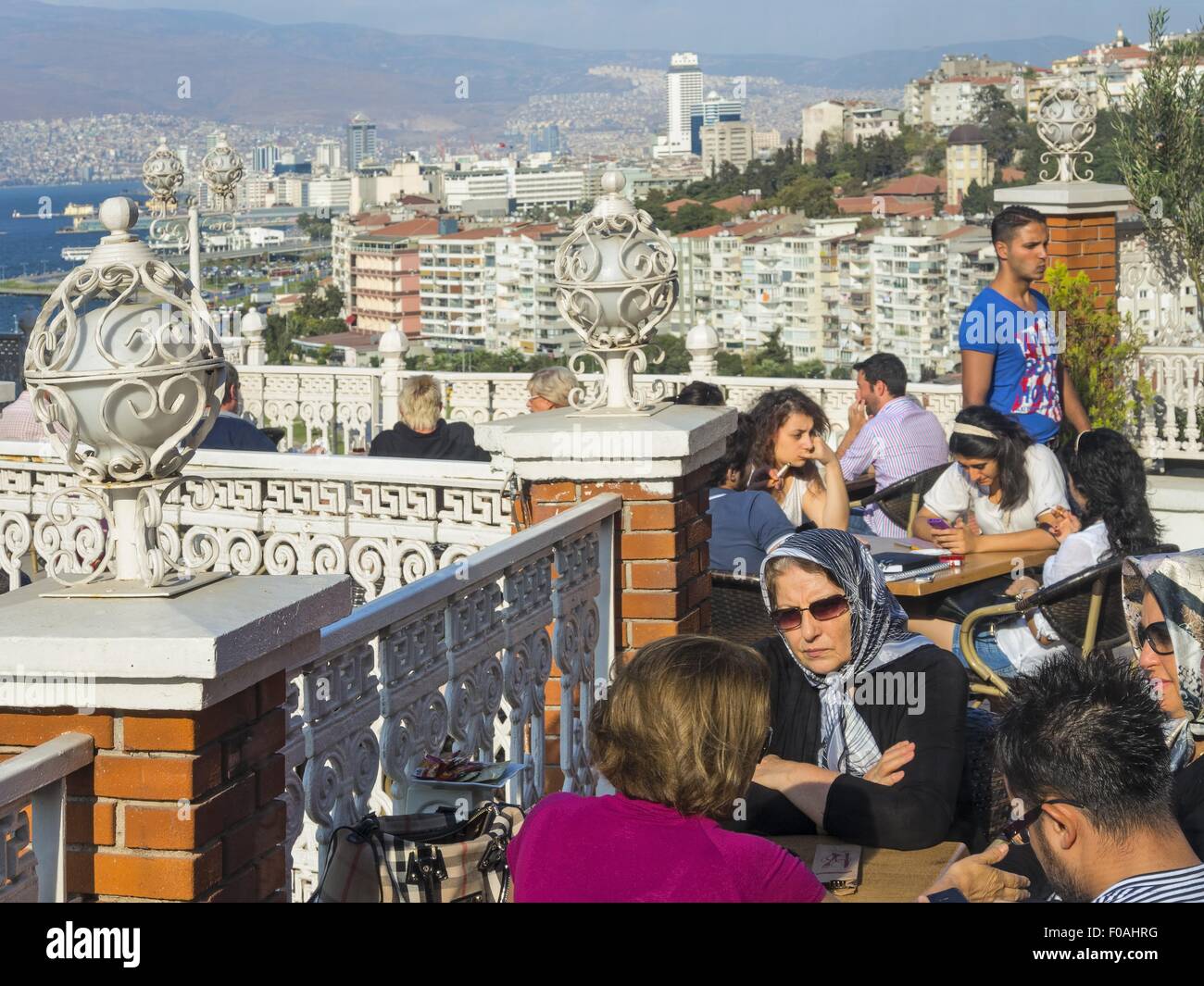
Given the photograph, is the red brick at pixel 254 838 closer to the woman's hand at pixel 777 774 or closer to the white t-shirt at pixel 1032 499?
the woman's hand at pixel 777 774

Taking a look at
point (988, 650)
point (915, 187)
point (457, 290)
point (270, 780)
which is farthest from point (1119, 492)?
point (915, 187)

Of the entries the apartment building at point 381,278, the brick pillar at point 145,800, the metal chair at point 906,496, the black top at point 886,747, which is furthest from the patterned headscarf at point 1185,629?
the apartment building at point 381,278

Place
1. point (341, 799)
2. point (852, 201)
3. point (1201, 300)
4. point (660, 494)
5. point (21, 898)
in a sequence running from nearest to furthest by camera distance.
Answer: point (21, 898) < point (341, 799) < point (660, 494) < point (1201, 300) < point (852, 201)

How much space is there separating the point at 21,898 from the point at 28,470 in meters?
5.84

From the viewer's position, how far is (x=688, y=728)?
99.2 inches

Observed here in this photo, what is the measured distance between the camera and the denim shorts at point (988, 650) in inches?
224

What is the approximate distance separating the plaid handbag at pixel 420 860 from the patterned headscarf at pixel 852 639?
1.14m

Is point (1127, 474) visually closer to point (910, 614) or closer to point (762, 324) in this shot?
point (910, 614)

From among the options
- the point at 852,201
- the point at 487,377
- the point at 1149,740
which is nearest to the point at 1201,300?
the point at 487,377

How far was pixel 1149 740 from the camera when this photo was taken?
248 cm

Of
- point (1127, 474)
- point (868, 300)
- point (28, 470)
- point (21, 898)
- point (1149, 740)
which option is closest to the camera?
point (21, 898)

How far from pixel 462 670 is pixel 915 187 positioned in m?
133

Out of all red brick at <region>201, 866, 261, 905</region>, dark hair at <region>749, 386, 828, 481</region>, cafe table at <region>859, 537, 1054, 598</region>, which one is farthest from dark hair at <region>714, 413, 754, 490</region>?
red brick at <region>201, 866, 261, 905</region>

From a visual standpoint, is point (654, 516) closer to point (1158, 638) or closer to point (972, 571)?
point (1158, 638)
